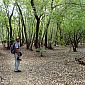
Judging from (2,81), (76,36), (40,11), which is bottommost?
(2,81)

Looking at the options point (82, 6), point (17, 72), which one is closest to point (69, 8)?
point (82, 6)

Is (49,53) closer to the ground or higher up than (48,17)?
closer to the ground

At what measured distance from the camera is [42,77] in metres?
12.9

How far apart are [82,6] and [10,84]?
8643 mm

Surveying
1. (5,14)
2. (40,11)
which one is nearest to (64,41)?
(5,14)

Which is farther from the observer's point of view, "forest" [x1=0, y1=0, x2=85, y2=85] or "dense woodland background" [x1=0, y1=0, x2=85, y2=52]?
"dense woodland background" [x1=0, y1=0, x2=85, y2=52]

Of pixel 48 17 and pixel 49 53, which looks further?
pixel 48 17

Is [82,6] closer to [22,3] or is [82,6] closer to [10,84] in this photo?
[10,84]

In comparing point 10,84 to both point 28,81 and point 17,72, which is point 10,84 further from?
point 17,72

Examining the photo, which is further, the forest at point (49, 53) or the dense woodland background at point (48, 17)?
the dense woodland background at point (48, 17)

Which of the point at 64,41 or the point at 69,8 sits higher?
the point at 69,8

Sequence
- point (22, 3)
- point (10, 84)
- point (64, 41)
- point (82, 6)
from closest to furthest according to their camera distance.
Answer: point (10, 84), point (82, 6), point (22, 3), point (64, 41)

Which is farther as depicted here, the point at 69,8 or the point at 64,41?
the point at 64,41

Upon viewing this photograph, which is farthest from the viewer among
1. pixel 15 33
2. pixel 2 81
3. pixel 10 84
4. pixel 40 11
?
pixel 15 33
